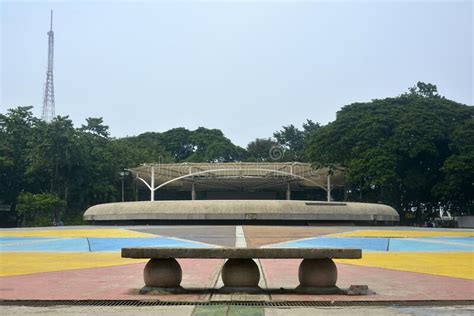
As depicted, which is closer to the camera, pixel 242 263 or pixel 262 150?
pixel 242 263

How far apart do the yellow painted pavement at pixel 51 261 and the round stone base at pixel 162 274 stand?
162 inches

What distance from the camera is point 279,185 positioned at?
226 ft

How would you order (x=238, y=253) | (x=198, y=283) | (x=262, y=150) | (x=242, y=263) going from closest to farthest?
(x=238, y=253), (x=242, y=263), (x=198, y=283), (x=262, y=150)

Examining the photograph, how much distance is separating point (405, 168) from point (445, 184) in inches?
166

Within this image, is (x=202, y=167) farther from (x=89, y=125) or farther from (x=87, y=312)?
(x=87, y=312)

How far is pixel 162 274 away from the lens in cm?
914

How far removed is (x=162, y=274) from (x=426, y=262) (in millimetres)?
8371

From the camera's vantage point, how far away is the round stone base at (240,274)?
9.23m

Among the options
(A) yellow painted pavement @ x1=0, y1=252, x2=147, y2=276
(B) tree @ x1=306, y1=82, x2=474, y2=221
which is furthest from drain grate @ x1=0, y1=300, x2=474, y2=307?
(B) tree @ x1=306, y1=82, x2=474, y2=221

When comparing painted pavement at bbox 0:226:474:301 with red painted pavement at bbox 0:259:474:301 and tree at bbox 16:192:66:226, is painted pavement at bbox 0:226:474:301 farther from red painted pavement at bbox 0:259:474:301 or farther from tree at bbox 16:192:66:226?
tree at bbox 16:192:66:226

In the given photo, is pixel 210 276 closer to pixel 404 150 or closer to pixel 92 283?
pixel 92 283

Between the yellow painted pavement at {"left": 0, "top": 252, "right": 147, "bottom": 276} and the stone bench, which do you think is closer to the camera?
the stone bench

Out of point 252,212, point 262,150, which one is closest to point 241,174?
point 252,212

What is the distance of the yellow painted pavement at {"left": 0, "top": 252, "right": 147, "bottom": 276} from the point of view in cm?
1258
